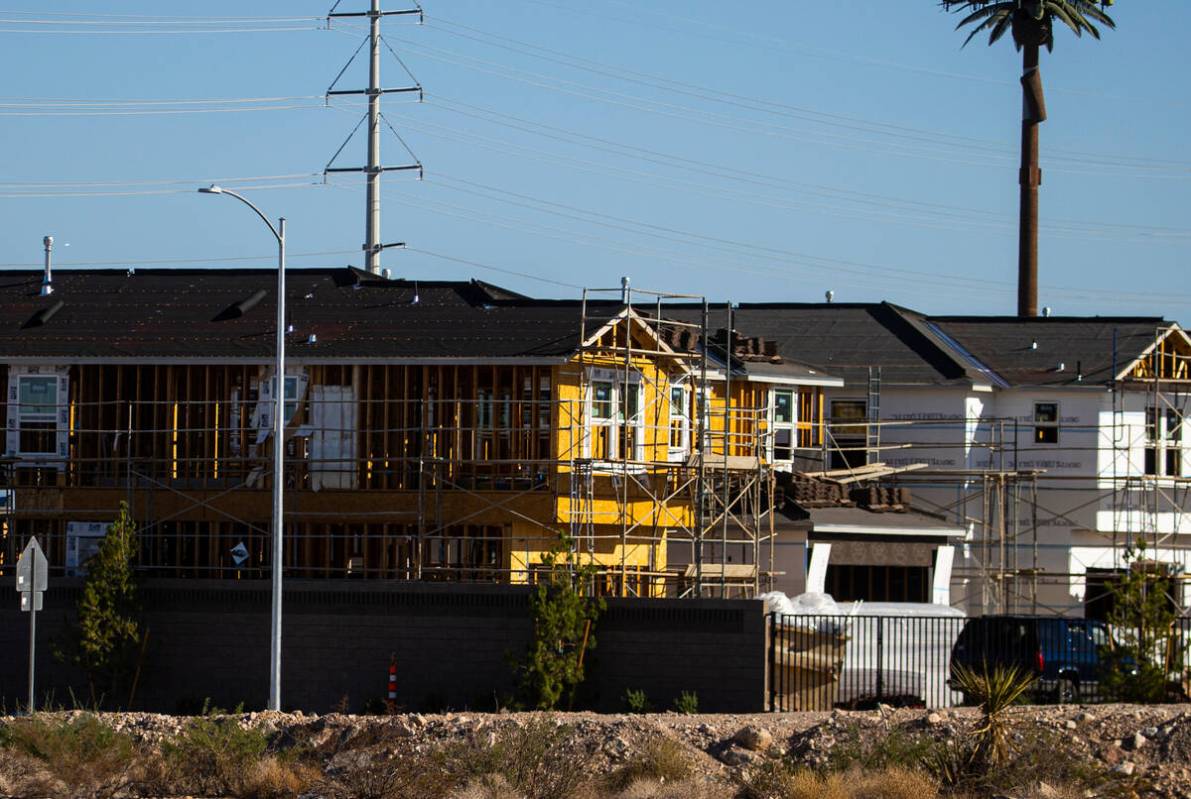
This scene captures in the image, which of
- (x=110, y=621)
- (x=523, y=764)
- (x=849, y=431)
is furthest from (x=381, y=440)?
(x=849, y=431)

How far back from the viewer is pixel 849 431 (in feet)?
179

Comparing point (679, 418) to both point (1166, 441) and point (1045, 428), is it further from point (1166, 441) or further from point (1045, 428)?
point (1166, 441)

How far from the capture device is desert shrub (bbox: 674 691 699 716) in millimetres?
33375

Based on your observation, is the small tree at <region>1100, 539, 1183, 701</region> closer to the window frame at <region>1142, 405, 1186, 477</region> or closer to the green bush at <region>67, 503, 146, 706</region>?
the green bush at <region>67, 503, 146, 706</region>

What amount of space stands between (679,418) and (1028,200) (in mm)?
32097

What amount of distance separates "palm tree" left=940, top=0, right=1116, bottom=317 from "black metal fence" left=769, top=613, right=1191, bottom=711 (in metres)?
37.9

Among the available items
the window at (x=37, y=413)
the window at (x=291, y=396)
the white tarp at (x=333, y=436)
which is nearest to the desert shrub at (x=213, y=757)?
the white tarp at (x=333, y=436)

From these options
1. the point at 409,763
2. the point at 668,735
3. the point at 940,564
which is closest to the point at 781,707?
the point at 668,735

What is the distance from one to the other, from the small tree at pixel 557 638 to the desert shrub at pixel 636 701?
0.94m

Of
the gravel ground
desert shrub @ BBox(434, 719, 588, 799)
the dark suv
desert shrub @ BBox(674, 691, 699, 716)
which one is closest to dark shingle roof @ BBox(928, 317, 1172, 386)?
the dark suv

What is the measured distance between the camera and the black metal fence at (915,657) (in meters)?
33.9

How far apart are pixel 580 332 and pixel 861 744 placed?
1288cm

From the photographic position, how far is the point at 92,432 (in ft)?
133

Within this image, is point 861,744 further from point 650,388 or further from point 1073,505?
point 1073,505
